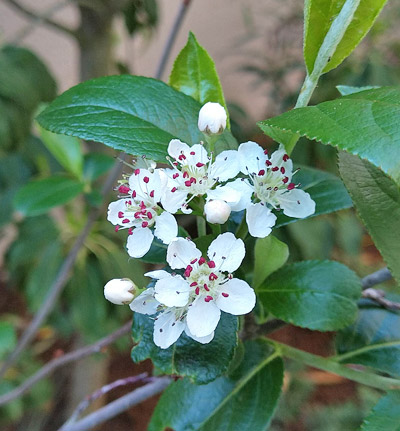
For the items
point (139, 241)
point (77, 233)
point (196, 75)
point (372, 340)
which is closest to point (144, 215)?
point (139, 241)

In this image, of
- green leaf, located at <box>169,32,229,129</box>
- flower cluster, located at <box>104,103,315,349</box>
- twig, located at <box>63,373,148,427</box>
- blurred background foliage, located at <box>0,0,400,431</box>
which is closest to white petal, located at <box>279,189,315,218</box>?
flower cluster, located at <box>104,103,315,349</box>

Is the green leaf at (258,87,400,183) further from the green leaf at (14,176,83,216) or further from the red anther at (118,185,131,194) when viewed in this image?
the green leaf at (14,176,83,216)

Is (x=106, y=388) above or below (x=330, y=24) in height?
below

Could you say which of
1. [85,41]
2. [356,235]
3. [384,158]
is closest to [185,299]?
[384,158]

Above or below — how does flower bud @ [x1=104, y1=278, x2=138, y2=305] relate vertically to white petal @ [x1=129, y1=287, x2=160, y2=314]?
above

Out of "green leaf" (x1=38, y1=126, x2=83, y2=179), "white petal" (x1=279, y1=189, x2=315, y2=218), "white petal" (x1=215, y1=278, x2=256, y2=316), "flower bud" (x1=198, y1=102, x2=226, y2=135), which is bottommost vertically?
"white petal" (x1=215, y1=278, x2=256, y2=316)

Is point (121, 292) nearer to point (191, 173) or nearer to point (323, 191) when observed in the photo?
point (191, 173)
